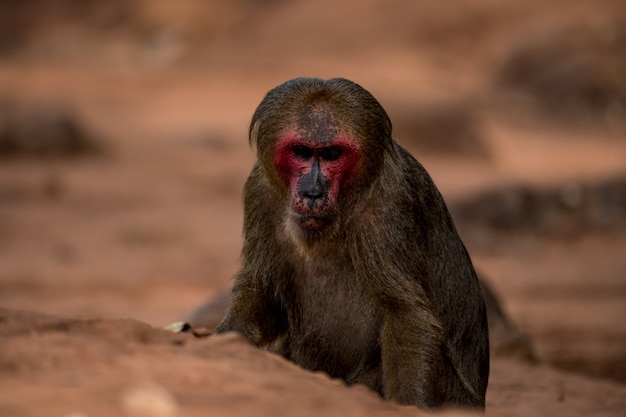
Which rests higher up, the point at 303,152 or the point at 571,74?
the point at 571,74

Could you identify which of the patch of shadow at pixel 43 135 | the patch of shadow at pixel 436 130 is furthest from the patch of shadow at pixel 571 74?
the patch of shadow at pixel 43 135

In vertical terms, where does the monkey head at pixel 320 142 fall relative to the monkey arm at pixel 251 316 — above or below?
above

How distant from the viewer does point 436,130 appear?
73.3 feet

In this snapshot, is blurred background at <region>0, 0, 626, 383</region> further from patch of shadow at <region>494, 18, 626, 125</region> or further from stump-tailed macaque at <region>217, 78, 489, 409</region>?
stump-tailed macaque at <region>217, 78, 489, 409</region>

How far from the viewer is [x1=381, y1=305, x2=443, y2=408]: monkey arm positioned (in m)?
5.54

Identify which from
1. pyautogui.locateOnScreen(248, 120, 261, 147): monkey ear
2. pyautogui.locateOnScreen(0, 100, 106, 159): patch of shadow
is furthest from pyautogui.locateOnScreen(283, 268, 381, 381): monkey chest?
pyautogui.locateOnScreen(0, 100, 106, 159): patch of shadow

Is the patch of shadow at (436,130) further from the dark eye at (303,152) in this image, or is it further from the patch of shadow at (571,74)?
the dark eye at (303,152)

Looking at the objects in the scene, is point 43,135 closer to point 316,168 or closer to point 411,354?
point 316,168

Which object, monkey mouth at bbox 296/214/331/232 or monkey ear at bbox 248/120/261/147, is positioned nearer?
monkey mouth at bbox 296/214/331/232

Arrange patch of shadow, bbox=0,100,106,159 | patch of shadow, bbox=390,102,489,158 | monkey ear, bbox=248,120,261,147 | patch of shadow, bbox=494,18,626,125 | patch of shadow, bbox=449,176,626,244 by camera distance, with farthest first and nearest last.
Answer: patch of shadow, bbox=494,18,626,125, patch of shadow, bbox=390,102,489,158, patch of shadow, bbox=0,100,106,159, patch of shadow, bbox=449,176,626,244, monkey ear, bbox=248,120,261,147

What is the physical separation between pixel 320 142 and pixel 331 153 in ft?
0.35

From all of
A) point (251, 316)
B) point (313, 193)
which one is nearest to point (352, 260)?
point (313, 193)

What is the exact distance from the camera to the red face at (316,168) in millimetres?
5527

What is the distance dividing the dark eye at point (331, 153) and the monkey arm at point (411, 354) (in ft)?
2.60
